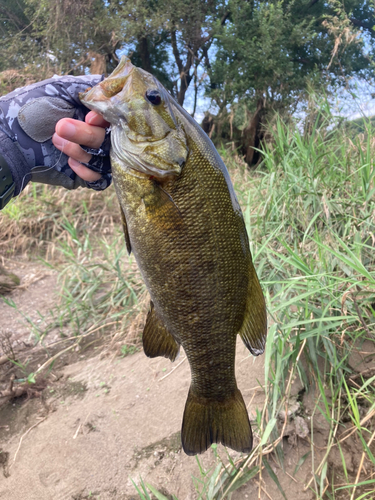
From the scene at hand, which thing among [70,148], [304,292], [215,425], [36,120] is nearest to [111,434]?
[215,425]

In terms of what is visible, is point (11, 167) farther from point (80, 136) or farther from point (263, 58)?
point (263, 58)

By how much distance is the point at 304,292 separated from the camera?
6.41ft

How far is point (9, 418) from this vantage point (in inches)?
98.3

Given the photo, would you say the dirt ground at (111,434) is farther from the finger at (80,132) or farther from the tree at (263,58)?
the tree at (263,58)

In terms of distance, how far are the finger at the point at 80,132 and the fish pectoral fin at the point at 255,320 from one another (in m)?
0.80

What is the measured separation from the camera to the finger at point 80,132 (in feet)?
4.34

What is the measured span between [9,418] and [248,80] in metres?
7.16

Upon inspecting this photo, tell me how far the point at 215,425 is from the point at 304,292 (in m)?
0.96

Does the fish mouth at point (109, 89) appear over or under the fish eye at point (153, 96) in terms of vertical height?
over

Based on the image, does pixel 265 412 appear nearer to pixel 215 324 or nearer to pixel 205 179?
pixel 215 324

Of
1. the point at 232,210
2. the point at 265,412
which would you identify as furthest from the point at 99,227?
the point at 232,210

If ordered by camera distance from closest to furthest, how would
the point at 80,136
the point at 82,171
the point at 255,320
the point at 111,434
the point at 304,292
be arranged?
1. the point at 255,320
2. the point at 80,136
3. the point at 82,171
4. the point at 304,292
5. the point at 111,434

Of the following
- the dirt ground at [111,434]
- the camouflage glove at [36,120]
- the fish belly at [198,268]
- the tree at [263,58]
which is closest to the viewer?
the fish belly at [198,268]

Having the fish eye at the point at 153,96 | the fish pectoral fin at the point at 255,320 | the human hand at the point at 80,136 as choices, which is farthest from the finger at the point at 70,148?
the fish pectoral fin at the point at 255,320
